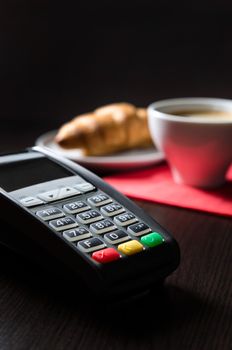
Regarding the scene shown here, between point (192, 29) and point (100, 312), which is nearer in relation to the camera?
point (100, 312)

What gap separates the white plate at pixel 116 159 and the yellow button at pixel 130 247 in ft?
0.98

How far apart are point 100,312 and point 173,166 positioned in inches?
12.3

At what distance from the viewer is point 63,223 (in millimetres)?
401

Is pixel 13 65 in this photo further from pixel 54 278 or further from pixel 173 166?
pixel 54 278

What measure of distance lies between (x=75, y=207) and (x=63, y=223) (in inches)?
1.1

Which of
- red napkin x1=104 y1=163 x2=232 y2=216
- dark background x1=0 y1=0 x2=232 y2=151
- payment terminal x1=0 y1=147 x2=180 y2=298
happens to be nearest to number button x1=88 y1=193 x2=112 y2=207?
payment terminal x1=0 y1=147 x2=180 y2=298

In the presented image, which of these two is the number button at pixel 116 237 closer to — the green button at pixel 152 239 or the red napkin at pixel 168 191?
the green button at pixel 152 239

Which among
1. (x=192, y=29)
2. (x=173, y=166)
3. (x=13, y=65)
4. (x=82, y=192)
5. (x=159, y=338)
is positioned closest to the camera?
(x=159, y=338)

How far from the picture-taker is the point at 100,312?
0.38 meters

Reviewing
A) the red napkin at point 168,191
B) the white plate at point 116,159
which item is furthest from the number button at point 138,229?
the white plate at point 116,159

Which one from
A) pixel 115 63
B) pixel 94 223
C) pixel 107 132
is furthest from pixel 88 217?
pixel 115 63

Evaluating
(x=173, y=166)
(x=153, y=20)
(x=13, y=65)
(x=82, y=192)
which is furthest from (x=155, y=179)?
(x=13, y=65)

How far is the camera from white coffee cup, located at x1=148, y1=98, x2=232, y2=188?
0.61m

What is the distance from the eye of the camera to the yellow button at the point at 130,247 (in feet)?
1.25
